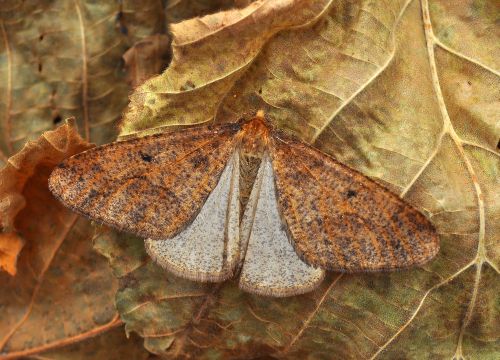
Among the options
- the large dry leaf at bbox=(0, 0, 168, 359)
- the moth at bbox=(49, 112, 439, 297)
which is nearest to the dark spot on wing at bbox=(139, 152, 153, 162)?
the moth at bbox=(49, 112, 439, 297)

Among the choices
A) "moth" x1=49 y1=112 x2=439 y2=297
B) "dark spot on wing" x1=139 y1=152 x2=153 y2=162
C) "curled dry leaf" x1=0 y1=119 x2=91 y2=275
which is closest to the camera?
"moth" x1=49 y1=112 x2=439 y2=297

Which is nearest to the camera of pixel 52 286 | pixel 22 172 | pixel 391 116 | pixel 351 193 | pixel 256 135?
pixel 351 193

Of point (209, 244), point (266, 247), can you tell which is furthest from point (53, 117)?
point (266, 247)

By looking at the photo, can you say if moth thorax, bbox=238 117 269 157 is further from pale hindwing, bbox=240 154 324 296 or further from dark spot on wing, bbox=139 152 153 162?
dark spot on wing, bbox=139 152 153 162

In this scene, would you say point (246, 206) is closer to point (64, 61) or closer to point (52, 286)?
point (52, 286)

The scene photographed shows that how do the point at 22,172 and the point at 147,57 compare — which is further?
the point at 147,57

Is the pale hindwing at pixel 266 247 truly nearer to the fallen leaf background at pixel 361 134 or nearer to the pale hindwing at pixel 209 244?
the pale hindwing at pixel 209 244

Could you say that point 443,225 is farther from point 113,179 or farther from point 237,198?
point 113,179
